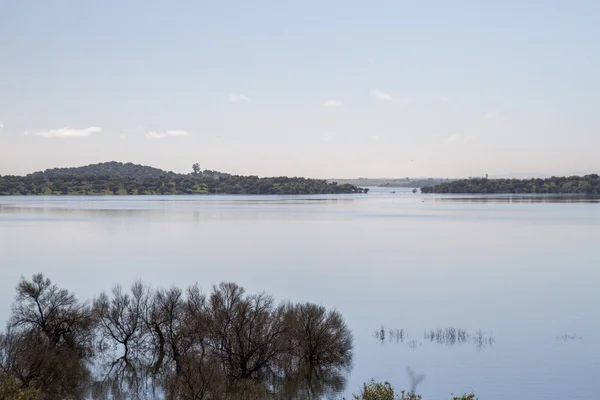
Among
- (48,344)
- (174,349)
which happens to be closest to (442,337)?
(174,349)

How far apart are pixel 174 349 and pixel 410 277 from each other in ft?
100

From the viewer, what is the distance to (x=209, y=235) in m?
89.6

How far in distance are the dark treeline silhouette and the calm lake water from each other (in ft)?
7.45

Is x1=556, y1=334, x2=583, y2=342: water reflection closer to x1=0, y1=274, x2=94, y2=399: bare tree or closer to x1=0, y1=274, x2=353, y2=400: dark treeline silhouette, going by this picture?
x1=0, y1=274, x2=353, y2=400: dark treeline silhouette

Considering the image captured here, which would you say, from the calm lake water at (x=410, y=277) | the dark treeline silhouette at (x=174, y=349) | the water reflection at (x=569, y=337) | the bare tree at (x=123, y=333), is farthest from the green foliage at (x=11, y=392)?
the water reflection at (x=569, y=337)

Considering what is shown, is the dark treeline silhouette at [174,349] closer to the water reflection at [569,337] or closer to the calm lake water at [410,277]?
the calm lake water at [410,277]

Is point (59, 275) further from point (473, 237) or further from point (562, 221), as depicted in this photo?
point (562, 221)

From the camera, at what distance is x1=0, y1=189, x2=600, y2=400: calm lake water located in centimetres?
2673

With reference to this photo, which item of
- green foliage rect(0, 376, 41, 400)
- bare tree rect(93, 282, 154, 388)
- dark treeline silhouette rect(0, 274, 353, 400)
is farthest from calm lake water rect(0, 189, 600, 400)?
green foliage rect(0, 376, 41, 400)

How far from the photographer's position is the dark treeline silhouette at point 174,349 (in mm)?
21234

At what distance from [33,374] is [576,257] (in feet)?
190

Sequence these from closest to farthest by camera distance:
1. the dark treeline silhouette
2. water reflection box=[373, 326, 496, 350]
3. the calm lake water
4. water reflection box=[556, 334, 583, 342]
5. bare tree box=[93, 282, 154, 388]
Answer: the dark treeline silhouette
the calm lake water
bare tree box=[93, 282, 154, 388]
water reflection box=[373, 326, 496, 350]
water reflection box=[556, 334, 583, 342]

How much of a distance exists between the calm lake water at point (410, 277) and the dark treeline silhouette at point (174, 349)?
89.4 inches

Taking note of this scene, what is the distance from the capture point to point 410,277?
5322 cm
